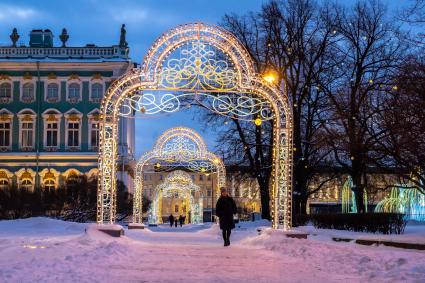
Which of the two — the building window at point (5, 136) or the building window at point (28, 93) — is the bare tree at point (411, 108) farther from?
the building window at point (5, 136)

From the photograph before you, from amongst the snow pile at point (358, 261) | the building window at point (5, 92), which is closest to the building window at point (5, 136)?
the building window at point (5, 92)

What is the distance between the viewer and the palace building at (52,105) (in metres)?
63.7

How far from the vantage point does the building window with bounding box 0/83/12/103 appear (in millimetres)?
65188

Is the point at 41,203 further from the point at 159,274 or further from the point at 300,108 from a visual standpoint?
the point at 159,274

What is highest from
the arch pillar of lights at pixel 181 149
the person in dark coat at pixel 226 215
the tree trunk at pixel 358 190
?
the arch pillar of lights at pixel 181 149

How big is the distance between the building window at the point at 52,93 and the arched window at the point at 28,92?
1.42 meters

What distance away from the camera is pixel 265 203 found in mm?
45500

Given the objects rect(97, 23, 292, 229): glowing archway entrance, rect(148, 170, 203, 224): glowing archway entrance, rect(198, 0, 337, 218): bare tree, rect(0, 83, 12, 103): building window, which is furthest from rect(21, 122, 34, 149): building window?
rect(97, 23, 292, 229): glowing archway entrance

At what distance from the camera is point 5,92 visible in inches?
2571

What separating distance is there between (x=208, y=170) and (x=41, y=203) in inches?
426

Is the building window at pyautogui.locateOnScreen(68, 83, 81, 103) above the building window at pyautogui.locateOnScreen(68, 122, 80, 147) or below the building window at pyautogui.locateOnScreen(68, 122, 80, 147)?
above

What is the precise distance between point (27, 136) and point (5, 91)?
463 cm

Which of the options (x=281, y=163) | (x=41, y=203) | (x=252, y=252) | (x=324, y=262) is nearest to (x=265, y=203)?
(x=41, y=203)

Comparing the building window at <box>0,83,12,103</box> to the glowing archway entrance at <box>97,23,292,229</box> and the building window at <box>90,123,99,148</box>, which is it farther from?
the glowing archway entrance at <box>97,23,292,229</box>
